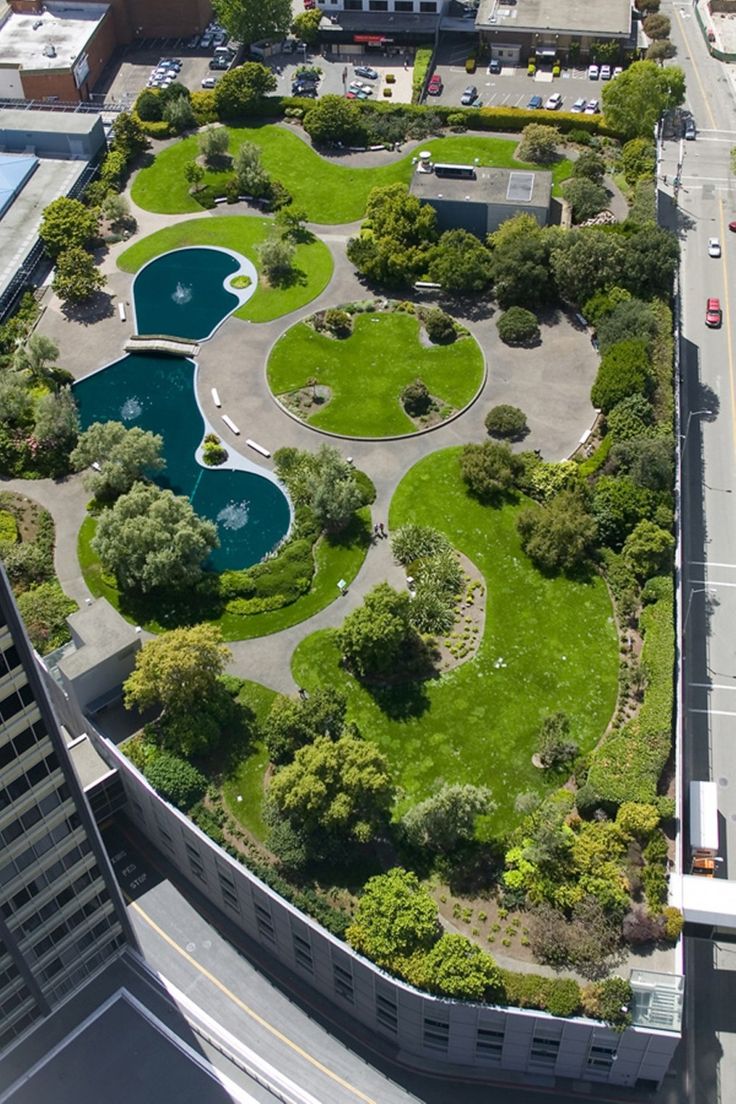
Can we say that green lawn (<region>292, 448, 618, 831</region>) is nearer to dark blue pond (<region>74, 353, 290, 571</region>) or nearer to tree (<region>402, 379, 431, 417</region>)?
dark blue pond (<region>74, 353, 290, 571</region>)

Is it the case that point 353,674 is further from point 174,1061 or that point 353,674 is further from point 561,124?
point 561,124

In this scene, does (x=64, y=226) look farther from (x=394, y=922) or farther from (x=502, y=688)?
(x=394, y=922)

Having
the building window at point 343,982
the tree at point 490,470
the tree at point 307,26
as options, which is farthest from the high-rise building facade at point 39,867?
the tree at point 307,26

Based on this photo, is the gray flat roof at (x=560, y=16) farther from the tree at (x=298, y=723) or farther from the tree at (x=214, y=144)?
the tree at (x=298, y=723)

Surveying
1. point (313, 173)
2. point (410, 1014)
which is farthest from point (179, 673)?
point (313, 173)

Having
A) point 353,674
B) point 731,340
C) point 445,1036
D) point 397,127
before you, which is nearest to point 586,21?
point 397,127

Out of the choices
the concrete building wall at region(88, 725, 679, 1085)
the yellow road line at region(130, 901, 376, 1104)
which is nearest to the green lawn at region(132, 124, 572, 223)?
the concrete building wall at region(88, 725, 679, 1085)
